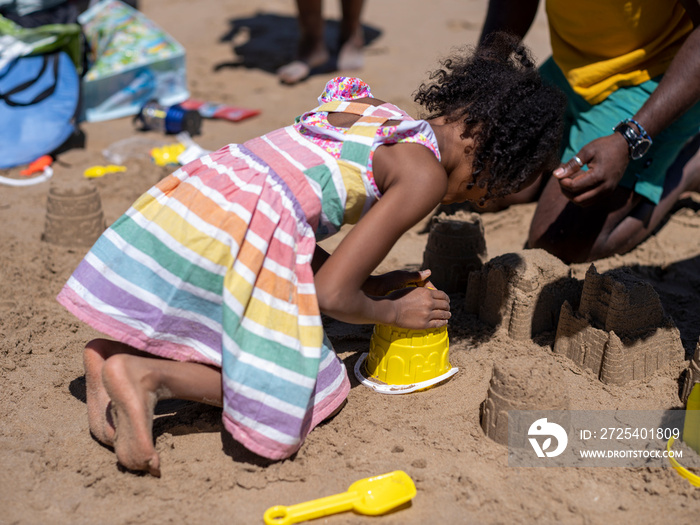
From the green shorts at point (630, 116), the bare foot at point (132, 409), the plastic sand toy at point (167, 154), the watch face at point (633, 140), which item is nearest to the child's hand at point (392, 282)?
the bare foot at point (132, 409)

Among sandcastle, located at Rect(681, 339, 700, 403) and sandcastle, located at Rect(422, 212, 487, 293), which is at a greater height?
sandcastle, located at Rect(681, 339, 700, 403)

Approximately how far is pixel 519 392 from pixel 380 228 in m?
0.58

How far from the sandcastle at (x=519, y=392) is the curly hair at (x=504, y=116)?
1.72 feet

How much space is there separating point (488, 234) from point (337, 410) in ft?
4.92

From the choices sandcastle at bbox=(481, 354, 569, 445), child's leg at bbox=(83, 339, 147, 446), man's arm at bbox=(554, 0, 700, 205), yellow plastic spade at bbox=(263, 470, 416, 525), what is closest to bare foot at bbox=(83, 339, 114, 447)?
child's leg at bbox=(83, 339, 147, 446)

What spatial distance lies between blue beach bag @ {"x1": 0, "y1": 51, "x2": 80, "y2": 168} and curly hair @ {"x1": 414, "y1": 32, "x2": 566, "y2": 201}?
8.78 feet

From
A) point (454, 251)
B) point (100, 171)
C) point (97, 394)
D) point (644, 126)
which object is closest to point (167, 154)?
point (100, 171)

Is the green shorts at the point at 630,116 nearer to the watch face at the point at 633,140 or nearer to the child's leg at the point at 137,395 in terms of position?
the watch face at the point at 633,140

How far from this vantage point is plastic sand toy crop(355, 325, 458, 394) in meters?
2.13

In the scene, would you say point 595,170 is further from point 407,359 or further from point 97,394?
point 97,394

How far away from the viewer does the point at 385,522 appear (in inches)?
67.1

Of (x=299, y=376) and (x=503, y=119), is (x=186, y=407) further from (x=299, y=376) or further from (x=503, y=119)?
(x=503, y=119)

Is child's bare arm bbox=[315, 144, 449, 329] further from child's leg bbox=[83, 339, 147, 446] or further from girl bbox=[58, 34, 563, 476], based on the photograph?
child's leg bbox=[83, 339, 147, 446]

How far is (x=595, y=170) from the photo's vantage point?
7.88 feet
